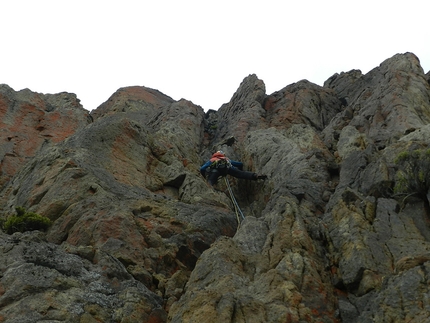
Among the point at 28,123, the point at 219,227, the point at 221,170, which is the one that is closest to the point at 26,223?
the point at 219,227

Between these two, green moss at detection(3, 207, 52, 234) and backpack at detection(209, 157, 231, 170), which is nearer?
green moss at detection(3, 207, 52, 234)

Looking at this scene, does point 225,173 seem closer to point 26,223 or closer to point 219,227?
point 219,227

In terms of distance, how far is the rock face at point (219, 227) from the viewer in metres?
15.2

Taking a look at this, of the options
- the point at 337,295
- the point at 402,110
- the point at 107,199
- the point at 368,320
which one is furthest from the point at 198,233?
the point at 402,110

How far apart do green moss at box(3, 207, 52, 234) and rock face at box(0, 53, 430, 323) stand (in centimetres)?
45

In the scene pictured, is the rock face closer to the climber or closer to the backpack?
the climber

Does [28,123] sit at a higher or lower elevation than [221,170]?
higher

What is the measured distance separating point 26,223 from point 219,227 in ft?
25.8

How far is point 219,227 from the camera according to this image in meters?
24.1

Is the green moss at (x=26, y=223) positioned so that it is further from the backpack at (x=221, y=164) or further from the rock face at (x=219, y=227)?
the backpack at (x=221, y=164)

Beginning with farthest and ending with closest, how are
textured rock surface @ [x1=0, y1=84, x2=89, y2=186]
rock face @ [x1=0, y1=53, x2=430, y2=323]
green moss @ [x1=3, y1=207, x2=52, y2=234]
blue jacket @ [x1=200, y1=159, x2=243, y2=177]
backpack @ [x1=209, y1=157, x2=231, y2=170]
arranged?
textured rock surface @ [x1=0, y1=84, x2=89, y2=186] → blue jacket @ [x1=200, y1=159, x2=243, y2=177] → backpack @ [x1=209, y1=157, x2=231, y2=170] → green moss @ [x1=3, y1=207, x2=52, y2=234] → rock face @ [x1=0, y1=53, x2=430, y2=323]

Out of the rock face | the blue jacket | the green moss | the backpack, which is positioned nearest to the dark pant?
the backpack

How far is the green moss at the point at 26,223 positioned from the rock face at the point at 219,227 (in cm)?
45

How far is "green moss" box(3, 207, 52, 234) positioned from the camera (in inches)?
878
